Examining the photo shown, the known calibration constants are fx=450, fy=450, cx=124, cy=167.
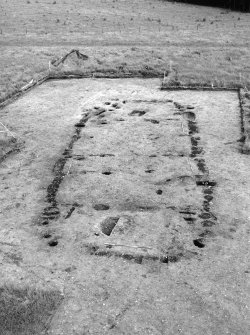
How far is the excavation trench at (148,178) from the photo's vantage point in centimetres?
495

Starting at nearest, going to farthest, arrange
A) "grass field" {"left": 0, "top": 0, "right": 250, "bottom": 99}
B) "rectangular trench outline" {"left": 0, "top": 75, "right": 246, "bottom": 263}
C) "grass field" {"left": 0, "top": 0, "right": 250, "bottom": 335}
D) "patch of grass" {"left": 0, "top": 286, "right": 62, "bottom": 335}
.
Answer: "patch of grass" {"left": 0, "top": 286, "right": 62, "bottom": 335}
"grass field" {"left": 0, "top": 0, "right": 250, "bottom": 335}
"rectangular trench outline" {"left": 0, "top": 75, "right": 246, "bottom": 263}
"grass field" {"left": 0, "top": 0, "right": 250, "bottom": 99}

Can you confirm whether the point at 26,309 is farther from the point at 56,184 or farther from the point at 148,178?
the point at 148,178

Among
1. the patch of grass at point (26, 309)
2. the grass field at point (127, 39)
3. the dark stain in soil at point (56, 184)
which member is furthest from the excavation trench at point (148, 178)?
the grass field at point (127, 39)

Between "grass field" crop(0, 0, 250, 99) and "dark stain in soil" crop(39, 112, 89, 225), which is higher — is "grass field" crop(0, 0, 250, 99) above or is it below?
above

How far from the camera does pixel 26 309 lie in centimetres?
396

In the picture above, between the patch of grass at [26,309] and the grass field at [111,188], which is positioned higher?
the grass field at [111,188]

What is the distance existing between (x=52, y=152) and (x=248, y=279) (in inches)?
156

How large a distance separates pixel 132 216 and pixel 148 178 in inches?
39.3

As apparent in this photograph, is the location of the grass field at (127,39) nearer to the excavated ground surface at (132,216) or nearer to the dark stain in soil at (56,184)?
the excavated ground surface at (132,216)

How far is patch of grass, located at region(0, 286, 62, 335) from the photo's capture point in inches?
148

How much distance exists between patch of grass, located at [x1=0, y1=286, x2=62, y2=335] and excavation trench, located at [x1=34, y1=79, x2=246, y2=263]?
2.63 feet

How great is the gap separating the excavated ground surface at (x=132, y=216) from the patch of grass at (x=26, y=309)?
121 mm

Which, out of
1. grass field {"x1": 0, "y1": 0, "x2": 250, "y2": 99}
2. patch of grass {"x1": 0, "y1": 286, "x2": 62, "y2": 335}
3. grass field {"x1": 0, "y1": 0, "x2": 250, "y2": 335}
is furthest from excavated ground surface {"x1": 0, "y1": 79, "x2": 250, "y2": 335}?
grass field {"x1": 0, "y1": 0, "x2": 250, "y2": 99}

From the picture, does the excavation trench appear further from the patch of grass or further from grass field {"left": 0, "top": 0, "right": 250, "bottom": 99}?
grass field {"left": 0, "top": 0, "right": 250, "bottom": 99}
